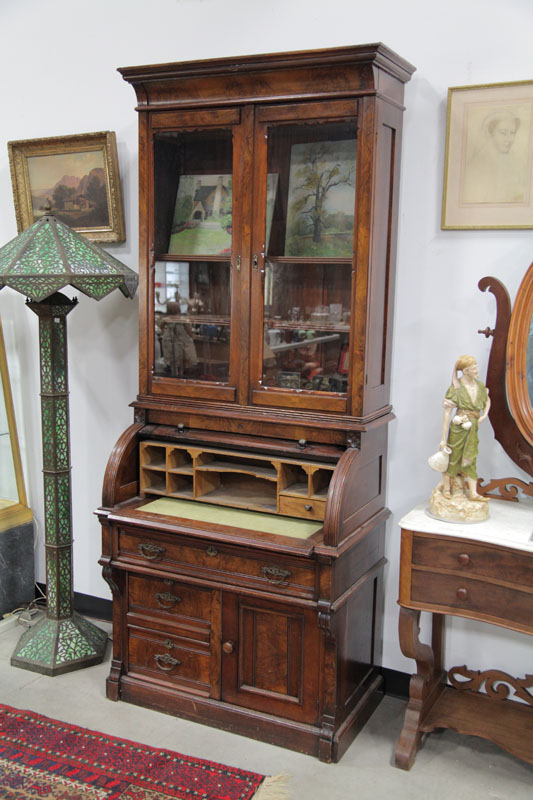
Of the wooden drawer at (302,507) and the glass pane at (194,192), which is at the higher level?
the glass pane at (194,192)

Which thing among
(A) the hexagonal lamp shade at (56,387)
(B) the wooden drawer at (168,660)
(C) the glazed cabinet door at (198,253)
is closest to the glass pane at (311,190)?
(C) the glazed cabinet door at (198,253)

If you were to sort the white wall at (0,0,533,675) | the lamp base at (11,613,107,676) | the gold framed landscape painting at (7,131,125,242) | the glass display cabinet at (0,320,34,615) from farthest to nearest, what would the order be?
the glass display cabinet at (0,320,34,615) → the gold framed landscape painting at (7,131,125,242) → the lamp base at (11,613,107,676) → the white wall at (0,0,533,675)

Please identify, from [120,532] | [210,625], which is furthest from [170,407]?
[210,625]

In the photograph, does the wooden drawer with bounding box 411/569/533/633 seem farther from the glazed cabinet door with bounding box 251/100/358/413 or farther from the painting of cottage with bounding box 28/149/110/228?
the painting of cottage with bounding box 28/149/110/228

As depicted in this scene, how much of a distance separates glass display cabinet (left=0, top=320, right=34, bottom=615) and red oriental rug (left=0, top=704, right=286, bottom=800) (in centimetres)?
109

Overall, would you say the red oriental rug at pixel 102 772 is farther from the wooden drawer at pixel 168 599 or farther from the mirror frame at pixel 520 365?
the mirror frame at pixel 520 365

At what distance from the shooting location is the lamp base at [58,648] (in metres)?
3.39

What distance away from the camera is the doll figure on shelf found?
2.63m

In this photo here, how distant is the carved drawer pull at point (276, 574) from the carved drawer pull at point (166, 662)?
1.89 ft

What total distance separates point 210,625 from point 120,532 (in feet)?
1.68

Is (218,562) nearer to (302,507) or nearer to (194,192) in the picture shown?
(302,507)

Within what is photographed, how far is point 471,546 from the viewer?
99.8 inches

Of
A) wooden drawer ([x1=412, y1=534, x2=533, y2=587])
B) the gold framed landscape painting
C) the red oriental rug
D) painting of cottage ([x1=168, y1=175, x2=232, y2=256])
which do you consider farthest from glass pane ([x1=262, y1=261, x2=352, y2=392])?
the red oriental rug

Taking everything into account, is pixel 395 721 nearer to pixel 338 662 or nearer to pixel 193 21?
pixel 338 662
